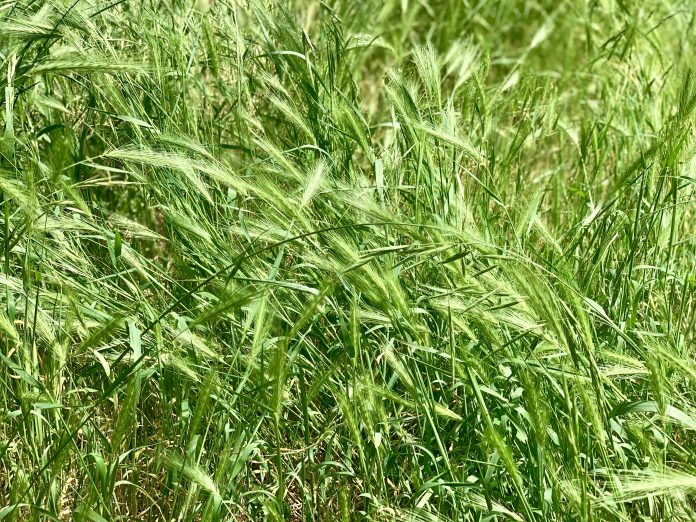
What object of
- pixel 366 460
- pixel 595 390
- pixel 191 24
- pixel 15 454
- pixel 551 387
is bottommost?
pixel 15 454

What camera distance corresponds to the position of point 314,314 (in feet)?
5.94

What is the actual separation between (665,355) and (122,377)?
909 millimetres

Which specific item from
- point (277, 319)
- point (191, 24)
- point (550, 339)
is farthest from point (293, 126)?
point (550, 339)

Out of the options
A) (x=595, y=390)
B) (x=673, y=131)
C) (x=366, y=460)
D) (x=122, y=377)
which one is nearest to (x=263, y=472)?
(x=366, y=460)

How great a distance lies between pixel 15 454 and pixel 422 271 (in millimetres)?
895

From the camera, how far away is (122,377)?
1753 mm

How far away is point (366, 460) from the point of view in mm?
1986

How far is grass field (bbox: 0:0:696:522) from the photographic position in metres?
1.79

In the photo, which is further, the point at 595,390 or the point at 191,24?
the point at 191,24

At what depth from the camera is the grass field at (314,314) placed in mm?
1787

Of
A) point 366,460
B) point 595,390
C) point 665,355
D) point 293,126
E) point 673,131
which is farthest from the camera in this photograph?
point 293,126

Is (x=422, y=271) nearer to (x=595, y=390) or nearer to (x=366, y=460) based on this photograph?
(x=366, y=460)

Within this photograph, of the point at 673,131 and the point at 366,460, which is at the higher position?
the point at 673,131

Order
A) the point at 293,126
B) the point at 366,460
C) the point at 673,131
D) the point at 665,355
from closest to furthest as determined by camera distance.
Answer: the point at 665,355 → the point at 366,460 → the point at 673,131 → the point at 293,126
